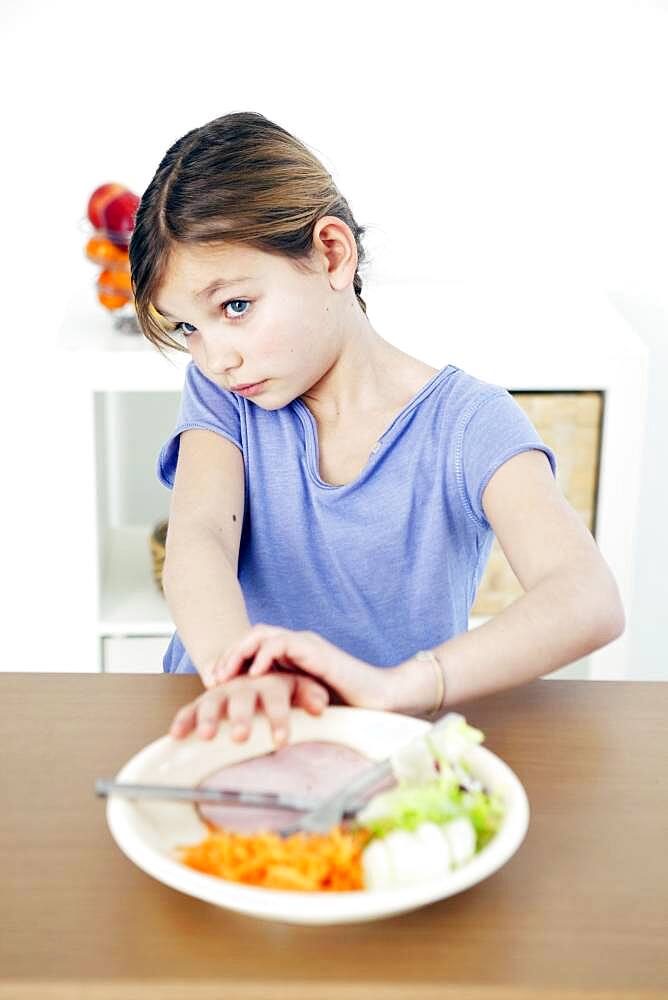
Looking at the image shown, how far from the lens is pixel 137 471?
8.63 feet

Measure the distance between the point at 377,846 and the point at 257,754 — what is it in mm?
187

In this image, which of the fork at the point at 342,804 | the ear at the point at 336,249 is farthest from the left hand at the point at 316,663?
the ear at the point at 336,249

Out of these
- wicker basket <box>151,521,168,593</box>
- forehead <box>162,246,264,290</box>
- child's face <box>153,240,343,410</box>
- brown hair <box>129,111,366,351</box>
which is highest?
brown hair <box>129,111,366,351</box>

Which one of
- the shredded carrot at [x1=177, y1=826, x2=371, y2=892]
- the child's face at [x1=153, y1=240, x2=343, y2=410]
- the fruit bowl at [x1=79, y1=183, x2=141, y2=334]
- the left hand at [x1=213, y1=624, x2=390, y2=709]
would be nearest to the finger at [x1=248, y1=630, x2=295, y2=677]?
the left hand at [x1=213, y1=624, x2=390, y2=709]

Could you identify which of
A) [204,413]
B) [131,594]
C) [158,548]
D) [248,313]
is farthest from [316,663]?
[131,594]

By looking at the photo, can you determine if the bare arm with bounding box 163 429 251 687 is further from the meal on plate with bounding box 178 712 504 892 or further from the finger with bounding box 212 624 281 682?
the meal on plate with bounding box 178 712 504 892

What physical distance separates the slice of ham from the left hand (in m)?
0.05

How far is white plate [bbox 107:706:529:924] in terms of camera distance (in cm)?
70

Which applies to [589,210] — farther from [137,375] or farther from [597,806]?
[597,806]

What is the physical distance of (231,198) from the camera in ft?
3.93

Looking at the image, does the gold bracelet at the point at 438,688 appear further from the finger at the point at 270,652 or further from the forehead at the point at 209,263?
the forehead at the point at 209,263

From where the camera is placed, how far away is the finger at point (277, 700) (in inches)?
36.5

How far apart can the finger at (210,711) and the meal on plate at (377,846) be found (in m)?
0.10

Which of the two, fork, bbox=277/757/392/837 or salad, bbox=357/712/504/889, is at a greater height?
salad, bbox=357/712/504/889
